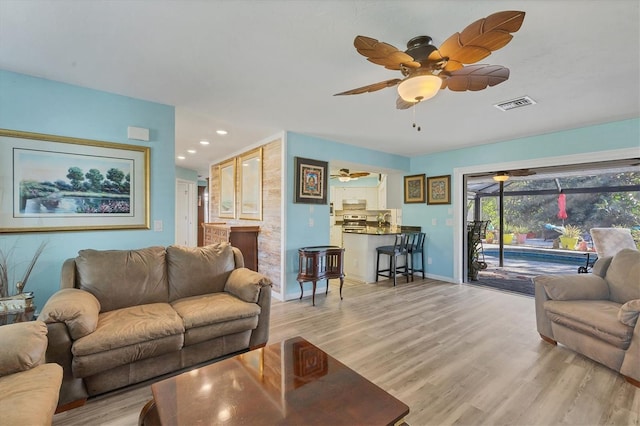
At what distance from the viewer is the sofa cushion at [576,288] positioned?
2635 mm

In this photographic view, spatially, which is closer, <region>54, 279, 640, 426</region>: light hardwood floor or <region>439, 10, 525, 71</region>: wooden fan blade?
<region>439, 10, 525, 71</region>: wooden fan blade

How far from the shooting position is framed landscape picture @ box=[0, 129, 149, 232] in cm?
240

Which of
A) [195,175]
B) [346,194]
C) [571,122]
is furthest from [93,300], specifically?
[346,194]

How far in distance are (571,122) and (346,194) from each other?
5666 millimetres

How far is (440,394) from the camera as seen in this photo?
1.95 meters

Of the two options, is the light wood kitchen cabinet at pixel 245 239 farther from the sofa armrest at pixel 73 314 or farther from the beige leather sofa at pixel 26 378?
the beige leather sofa at pixel 26 378

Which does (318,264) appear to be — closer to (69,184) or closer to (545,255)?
(69,184)

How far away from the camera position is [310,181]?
433 centimetres

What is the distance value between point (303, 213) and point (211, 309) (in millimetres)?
2264

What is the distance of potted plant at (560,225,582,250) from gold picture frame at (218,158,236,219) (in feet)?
32.4

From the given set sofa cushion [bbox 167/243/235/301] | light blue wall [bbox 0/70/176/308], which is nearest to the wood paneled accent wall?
sofa cushion [bbox 167/243/235/301]

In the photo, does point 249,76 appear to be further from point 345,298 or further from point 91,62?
point 345,298

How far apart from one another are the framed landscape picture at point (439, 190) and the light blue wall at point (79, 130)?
4.61m

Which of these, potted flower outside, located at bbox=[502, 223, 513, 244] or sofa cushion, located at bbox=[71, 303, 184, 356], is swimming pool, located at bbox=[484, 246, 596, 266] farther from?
sofa cushion, located at bbox=[71, 303, 184, 356]
